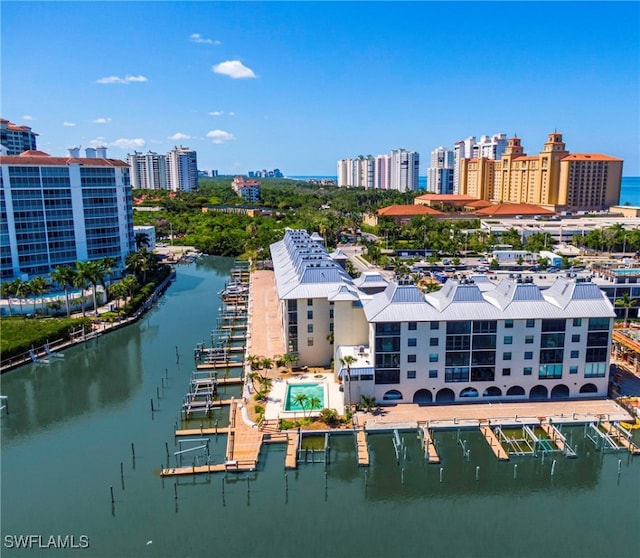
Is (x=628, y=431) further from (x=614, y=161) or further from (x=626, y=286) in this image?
(x=614, y=161)

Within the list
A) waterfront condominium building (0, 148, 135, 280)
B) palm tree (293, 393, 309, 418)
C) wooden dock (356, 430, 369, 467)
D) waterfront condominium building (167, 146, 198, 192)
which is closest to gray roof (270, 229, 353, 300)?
palm tree (293, 393, 309, 418)

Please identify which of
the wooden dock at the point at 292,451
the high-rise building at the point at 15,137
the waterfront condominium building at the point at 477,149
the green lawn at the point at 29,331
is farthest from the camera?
the waterfront condominium building at the point at 477,149

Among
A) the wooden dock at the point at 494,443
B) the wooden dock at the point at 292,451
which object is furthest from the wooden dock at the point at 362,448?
the wooden dock at the point at 494,443

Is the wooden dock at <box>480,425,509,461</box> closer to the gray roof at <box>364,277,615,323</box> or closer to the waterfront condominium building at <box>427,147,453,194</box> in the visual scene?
the gray roof at <box>364,277,615,323</box>

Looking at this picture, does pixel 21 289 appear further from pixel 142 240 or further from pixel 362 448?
pixel 362 448

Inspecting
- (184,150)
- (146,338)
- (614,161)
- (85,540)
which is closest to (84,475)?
(85,540)

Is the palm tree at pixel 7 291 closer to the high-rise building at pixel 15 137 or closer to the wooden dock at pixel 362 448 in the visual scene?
the wooden dock at pixel 362 448
